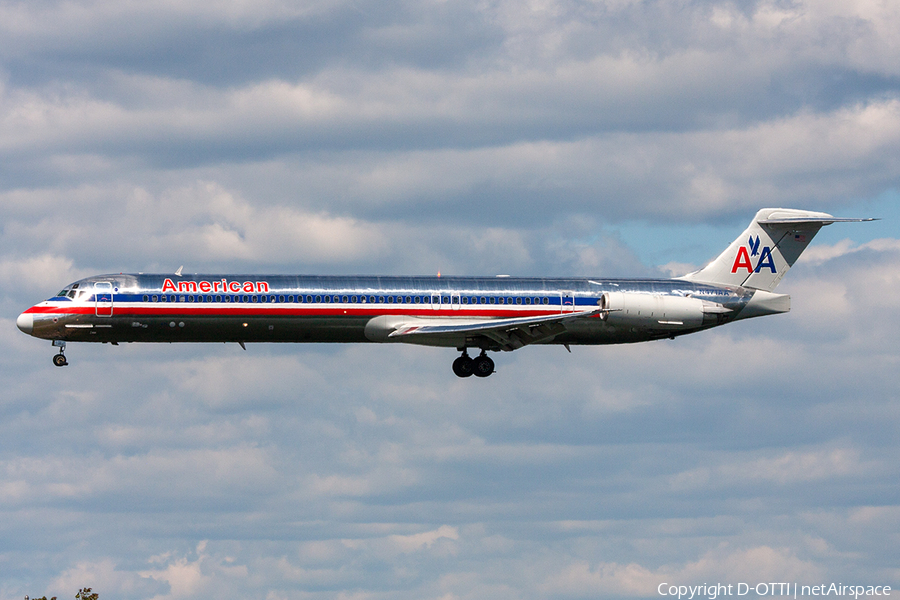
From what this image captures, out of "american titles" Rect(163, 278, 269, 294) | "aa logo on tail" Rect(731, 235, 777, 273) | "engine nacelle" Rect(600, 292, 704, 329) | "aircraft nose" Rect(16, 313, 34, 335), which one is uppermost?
"aa logo on tail" Rect(731, 235, 777, 273)

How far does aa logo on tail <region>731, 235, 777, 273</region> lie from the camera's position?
64.0 m

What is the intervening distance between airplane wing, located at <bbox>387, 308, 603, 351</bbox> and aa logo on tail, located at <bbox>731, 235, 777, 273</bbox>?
424 inches

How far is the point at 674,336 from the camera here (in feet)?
200

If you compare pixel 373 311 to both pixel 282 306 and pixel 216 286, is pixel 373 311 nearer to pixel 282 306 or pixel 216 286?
pixel 282 306

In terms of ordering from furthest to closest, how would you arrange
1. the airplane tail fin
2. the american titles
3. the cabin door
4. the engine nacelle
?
the airplane tail fin < the engine nacelle < the american titles < the cabin door

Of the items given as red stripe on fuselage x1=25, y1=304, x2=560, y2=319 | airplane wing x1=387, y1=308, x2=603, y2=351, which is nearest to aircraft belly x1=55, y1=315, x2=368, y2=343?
red stripe on fuselage x1=25, y1=304, x2=560, y2=319

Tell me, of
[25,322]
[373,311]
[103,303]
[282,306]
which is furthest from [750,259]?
[25,322]

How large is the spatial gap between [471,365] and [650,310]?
905 cm

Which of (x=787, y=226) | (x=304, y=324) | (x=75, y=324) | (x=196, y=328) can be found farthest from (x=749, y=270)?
(x=75, y=324)

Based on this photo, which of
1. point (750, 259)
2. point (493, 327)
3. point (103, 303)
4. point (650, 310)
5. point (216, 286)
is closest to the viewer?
point (103, 303)

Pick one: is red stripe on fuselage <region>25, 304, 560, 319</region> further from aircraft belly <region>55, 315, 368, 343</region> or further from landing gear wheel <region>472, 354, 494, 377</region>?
landing gear wheel <region>472, 354, 494, 377</region>

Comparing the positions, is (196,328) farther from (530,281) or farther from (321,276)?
(530,281)

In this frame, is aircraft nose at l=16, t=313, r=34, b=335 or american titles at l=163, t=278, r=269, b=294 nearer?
american titles at l=163, t=278, r=269, b=294

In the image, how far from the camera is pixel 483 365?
196ft
